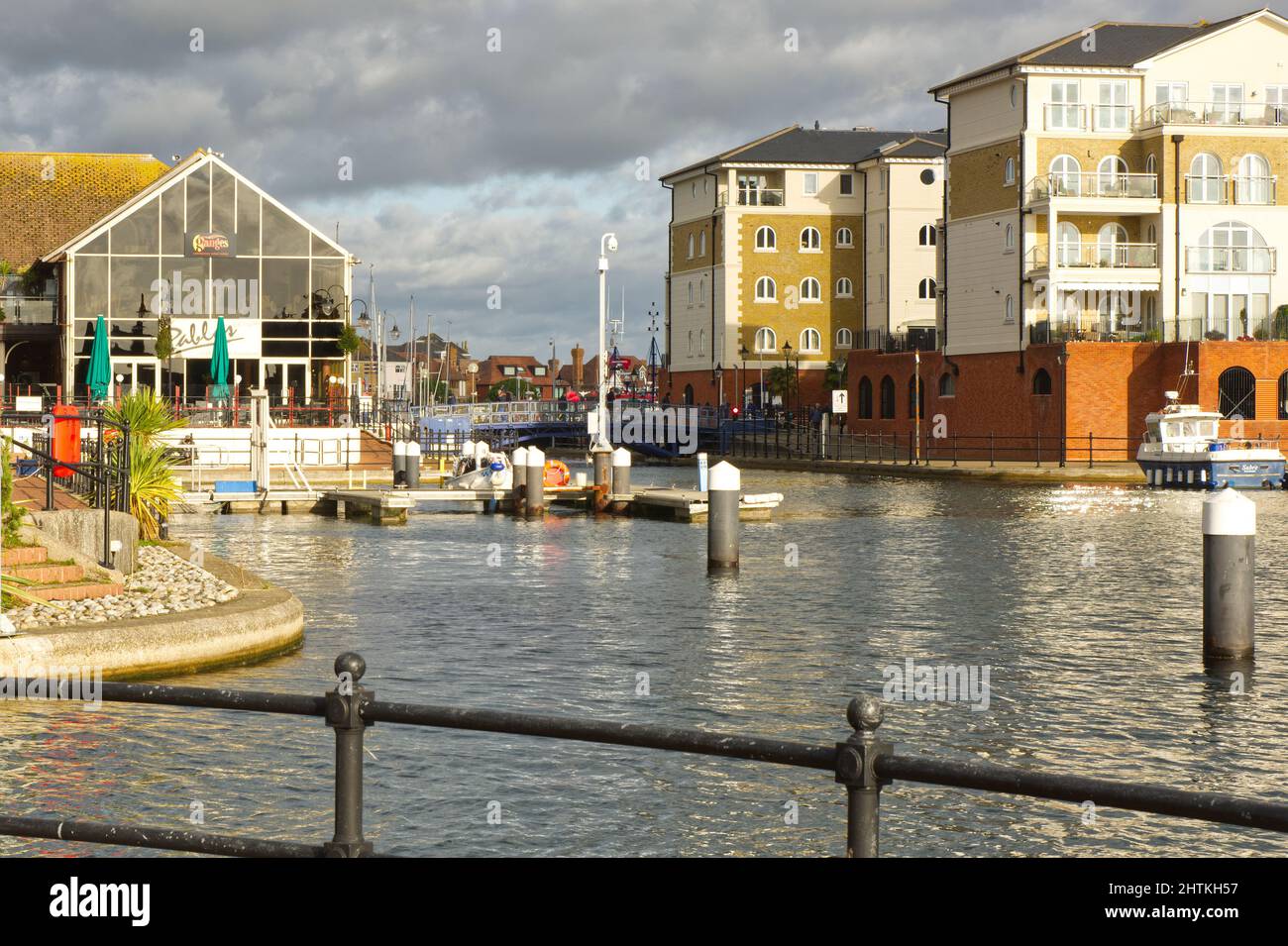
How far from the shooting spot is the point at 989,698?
14.7m

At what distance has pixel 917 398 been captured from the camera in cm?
7312

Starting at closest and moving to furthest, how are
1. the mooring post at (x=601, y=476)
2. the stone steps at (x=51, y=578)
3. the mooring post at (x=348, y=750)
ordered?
1. the mooring post at (x=348, y=750)
2. the stone steps at (x=51, y=578)
3. the mooring post at (x=601, y=476)

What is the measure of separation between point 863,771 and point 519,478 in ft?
120

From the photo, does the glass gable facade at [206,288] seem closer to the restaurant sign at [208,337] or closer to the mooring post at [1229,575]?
the restaurant sign at [208,337]

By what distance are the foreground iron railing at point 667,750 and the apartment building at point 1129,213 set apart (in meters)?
58.3

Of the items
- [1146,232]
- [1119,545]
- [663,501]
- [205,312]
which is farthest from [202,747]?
[1146,232]

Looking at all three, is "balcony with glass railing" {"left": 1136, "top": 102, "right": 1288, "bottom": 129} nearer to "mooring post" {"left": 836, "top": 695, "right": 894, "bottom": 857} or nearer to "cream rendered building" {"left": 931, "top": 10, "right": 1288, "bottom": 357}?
"cream rendered building" {"left": 931, "top": 10, "right": 1288, "bottom": 357}

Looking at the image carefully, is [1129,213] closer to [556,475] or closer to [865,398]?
[865,398]

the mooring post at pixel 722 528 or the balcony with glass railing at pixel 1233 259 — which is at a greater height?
the balcony with glass railing at pixel 1233 259

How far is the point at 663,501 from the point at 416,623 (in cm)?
1986

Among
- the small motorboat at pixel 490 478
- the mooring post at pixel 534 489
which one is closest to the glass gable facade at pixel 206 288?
the small motorboat at pixel 490 478

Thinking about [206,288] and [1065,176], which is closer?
[206,288]

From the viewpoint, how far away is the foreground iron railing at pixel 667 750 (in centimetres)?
462

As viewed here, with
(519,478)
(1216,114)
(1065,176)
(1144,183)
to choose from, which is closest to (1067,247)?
(1065,176)
